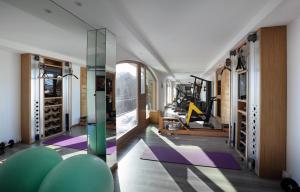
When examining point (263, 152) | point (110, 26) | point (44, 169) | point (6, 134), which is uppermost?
point (110, 26)

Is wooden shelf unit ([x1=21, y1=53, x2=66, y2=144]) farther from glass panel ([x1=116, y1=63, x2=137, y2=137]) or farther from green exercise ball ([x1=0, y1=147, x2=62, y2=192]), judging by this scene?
glass panel ([x1=116, y1=63, x2=137, y2=137])

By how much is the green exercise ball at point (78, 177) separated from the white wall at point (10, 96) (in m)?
0.91

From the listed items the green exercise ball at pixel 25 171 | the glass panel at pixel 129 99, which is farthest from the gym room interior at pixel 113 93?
the glass panel at pixel 129 99

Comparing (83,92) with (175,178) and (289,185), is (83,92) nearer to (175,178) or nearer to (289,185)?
(175,178)

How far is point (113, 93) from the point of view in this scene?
3396mm

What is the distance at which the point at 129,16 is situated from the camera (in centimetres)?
259

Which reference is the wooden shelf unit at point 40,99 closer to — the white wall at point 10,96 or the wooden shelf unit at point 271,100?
the white wall at point 10,96

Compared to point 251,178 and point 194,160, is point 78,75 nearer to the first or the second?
point 194,160

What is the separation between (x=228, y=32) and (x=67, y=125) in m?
3.19

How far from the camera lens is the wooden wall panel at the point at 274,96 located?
262 centimetres

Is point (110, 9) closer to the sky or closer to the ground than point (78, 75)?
closer to the sky

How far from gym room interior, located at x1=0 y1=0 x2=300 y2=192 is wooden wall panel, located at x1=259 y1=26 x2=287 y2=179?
0.04 feet

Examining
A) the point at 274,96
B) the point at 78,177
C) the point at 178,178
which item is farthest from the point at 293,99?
the point at 78,177

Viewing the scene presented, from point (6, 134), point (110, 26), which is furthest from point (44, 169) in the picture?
point (110, 26)
